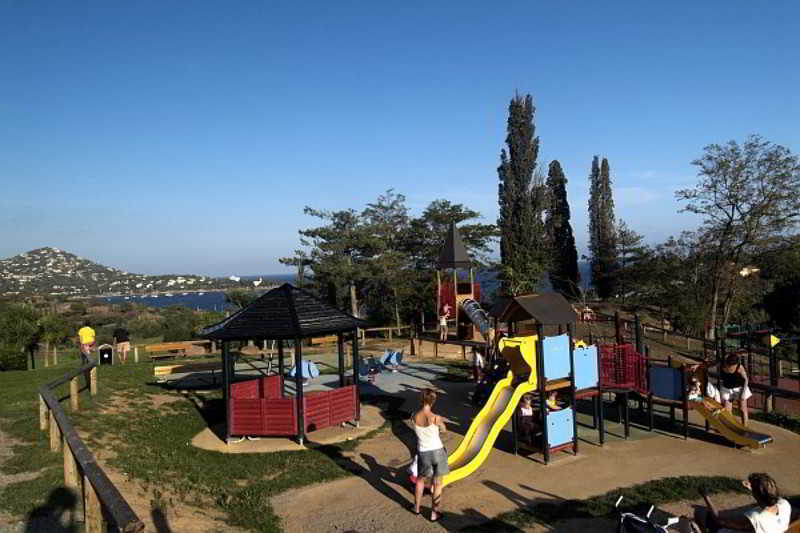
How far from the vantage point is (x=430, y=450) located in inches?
332

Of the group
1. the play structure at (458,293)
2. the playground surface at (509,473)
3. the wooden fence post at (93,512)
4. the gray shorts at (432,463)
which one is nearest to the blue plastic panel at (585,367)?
the playground surface at (509,473)

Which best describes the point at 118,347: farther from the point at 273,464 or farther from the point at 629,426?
the point at 629,426

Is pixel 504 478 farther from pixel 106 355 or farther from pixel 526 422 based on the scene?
pixel 106 355

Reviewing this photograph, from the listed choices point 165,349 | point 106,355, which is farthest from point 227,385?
point 165,349

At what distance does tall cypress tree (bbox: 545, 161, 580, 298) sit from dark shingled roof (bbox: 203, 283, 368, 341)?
140 feet

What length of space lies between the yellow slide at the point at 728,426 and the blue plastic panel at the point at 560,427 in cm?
318

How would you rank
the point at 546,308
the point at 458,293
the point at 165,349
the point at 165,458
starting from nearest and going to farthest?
1. the point at 165,458
2. the point at 546,308
3. the point at 165,349
4. the point at 458,293

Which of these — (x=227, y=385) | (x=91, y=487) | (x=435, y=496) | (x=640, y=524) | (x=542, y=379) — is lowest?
(x=435, y=496)

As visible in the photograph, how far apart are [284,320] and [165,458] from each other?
12.2 feet

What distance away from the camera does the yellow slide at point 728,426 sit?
11945mm

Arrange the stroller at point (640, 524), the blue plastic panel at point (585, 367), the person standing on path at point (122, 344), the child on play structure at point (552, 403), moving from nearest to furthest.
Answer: the stroller at point (640, 524) → the child on play structure at point (552, 403) → the blue plastic panel at point (585, 367) → the person standing on path at point (122, 344)

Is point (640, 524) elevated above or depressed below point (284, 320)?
below

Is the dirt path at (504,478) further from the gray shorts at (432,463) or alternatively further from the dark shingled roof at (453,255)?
the dark shingled roof at (453,255)

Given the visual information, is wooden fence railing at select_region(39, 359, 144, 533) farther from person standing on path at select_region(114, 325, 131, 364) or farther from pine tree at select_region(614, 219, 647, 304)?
pine tree at select_region(614, 219, 647, 304)
